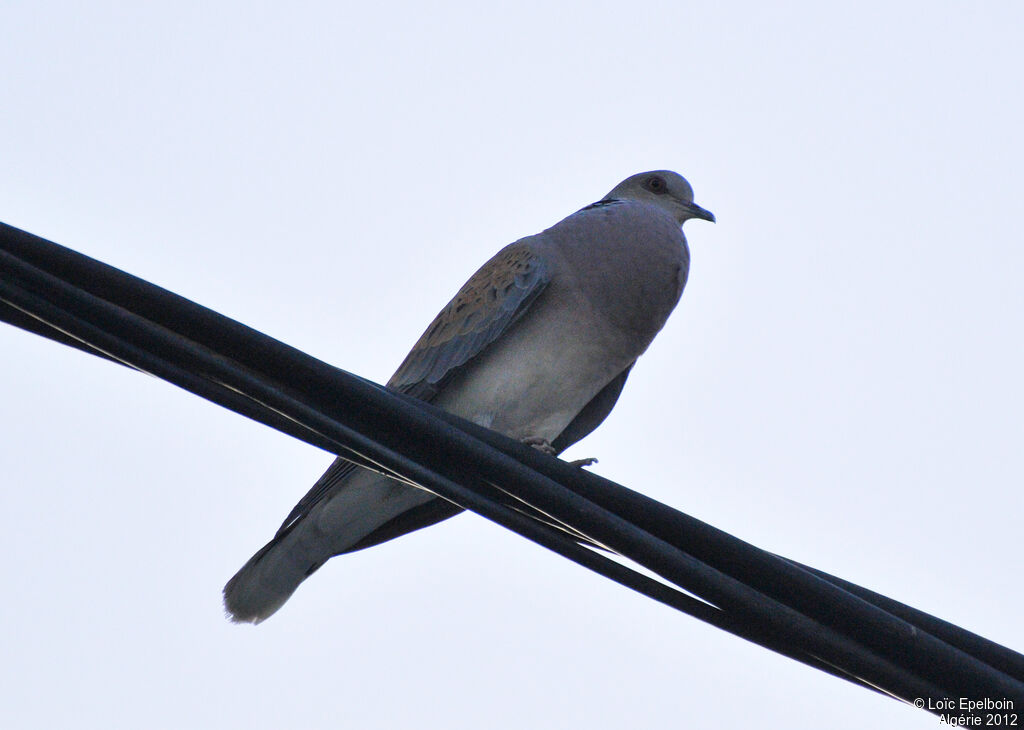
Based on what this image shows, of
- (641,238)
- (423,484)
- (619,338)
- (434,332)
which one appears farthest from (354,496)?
(423,484)

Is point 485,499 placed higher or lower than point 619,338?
lower

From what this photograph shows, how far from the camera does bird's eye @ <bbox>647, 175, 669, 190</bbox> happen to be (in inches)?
205

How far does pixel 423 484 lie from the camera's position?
80.1 inches

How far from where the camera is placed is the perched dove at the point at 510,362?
13.1ft

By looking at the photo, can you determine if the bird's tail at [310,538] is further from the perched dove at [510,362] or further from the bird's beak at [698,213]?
the bird's beak at [698,213]

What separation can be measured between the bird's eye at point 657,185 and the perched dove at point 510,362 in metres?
0.98

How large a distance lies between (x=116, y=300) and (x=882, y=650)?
121 cm

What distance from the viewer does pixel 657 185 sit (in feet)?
17.1

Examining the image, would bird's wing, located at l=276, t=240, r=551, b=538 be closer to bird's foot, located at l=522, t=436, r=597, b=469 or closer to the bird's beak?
bird's foot, located at l=522, t=436, r=597, b=469

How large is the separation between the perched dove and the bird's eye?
0.98 meters

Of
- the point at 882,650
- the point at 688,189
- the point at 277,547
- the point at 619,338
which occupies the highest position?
the point at 688,189

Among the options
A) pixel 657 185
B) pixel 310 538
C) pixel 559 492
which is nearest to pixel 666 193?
pixel 657 185

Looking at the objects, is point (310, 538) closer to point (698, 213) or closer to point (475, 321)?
point (475, 321)

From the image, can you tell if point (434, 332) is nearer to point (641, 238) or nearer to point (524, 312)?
point (524, 312)
